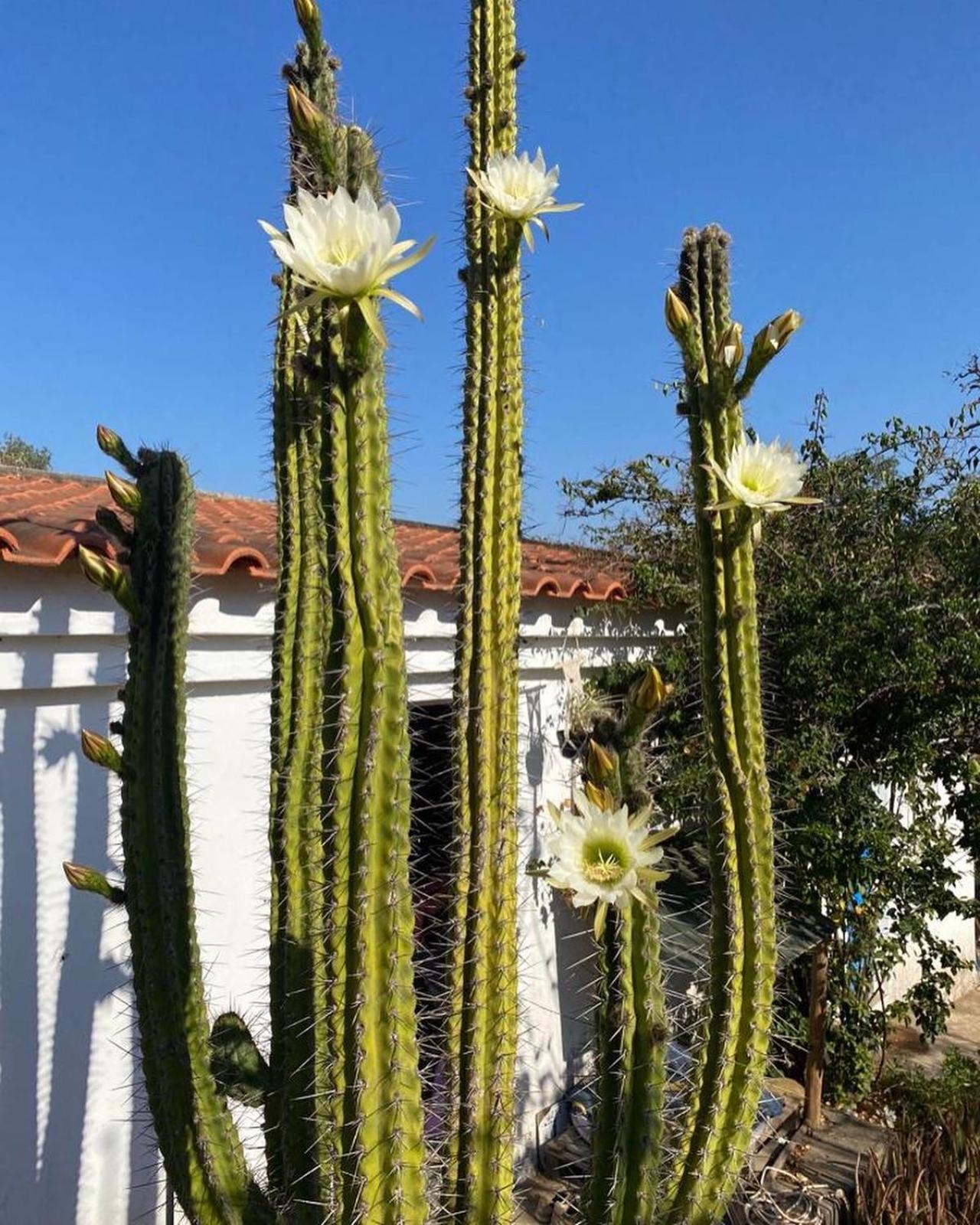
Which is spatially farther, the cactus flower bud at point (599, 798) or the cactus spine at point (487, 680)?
the cactus spine at point (487, 680)

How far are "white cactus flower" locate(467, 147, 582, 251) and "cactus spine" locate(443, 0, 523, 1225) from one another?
0.10 metres

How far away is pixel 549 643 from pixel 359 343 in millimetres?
3485

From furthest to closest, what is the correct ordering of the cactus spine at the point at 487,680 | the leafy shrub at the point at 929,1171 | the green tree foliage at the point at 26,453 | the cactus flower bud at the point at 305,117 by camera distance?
the green tree foliage at the point at 26,453 < the leafy shrub at the point at 929,1171 < the cactus spine at the point at 487,680 < the cactus flower bud at the point at 305,117

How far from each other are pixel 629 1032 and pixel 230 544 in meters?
2.22

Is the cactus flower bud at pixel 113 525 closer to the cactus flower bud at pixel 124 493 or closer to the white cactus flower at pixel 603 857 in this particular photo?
the cactus flower bud at pixel 124 493

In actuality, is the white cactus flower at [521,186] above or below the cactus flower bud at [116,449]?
above

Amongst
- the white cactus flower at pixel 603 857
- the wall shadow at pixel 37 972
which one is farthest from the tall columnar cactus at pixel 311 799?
the wall shadow at pixel 37 972

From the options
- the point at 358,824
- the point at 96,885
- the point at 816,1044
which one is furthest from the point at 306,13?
the point at 816,1044

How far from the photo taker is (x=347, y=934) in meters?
1.62

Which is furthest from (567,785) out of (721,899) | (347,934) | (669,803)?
(347,934)

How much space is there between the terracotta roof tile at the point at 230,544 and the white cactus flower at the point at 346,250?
0.69m

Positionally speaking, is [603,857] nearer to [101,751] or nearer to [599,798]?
[599,798]

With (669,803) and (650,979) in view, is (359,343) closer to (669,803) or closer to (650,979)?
(650,979)

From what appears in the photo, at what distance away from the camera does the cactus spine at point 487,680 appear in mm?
2020
